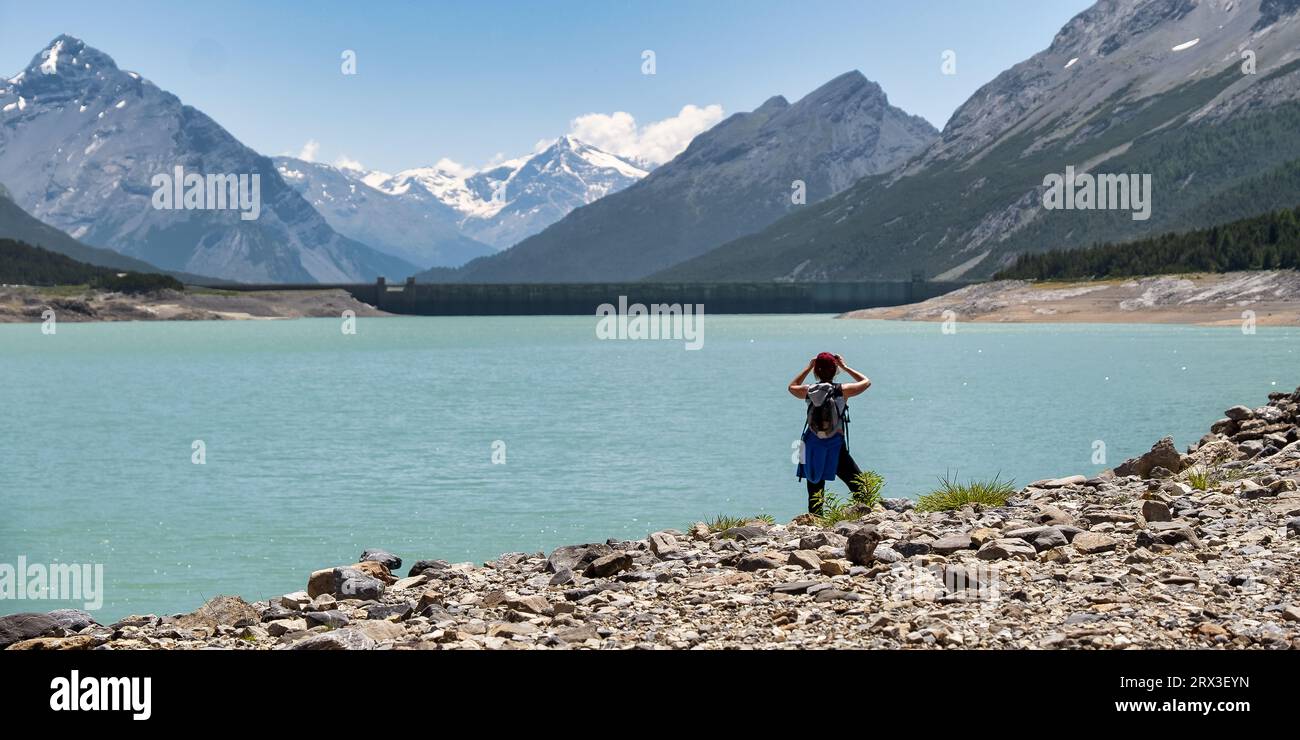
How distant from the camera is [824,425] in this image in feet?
73.6

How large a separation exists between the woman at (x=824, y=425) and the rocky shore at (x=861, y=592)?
0.82 metres

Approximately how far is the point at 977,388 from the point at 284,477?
48.1m

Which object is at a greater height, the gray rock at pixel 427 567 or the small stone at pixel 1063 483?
the small stone at pixel 1063 483

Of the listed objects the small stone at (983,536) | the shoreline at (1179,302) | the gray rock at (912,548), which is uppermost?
the shoreline at (1179,302)

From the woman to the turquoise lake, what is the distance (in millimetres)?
8144

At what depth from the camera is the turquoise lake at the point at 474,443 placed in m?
31.3

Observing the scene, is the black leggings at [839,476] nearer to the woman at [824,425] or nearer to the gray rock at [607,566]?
the woman at [824,425]

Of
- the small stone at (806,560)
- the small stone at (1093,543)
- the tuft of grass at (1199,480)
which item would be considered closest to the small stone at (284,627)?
the small stone at (806,560)

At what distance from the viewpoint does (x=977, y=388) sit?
8025 centimetres

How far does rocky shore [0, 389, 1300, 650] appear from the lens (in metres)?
13.3

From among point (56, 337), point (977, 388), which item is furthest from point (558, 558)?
point (56, 337)

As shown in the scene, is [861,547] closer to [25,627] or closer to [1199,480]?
[1199,480]
